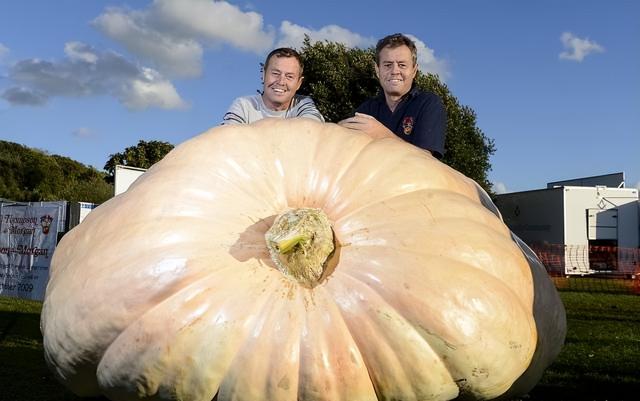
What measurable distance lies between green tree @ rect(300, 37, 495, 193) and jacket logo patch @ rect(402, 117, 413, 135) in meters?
18.1

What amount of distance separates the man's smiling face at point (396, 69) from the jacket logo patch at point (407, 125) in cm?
20

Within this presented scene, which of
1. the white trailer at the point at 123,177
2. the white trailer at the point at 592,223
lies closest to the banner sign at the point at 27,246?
the white trailer at the point at 123,177

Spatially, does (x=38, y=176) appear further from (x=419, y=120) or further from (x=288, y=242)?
(x=288, y=242)

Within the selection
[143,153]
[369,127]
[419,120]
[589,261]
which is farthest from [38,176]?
[369,127]

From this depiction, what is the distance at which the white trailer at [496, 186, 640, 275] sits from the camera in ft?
78.5

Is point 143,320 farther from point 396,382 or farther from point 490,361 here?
point 490,361

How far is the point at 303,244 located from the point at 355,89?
22.1 metres

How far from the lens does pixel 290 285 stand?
2186 millimetres

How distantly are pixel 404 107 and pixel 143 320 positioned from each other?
2.30 metres

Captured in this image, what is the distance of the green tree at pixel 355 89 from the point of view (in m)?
23.4

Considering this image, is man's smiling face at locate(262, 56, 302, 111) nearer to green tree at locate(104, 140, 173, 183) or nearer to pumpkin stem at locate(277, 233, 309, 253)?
pumpkin stem at locate(277, 233, 309, 253)

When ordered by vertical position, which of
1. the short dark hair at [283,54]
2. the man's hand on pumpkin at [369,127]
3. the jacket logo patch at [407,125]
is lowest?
the man's hand on pumpkin at [369,127]

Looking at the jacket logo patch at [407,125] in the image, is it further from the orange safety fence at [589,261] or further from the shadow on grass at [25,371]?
the orange safety fence at [589,261]

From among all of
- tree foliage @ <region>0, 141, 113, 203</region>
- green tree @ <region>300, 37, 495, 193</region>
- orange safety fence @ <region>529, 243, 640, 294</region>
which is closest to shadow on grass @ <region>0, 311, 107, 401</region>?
green tree @ <region>300, 37, 495, 193</region>
